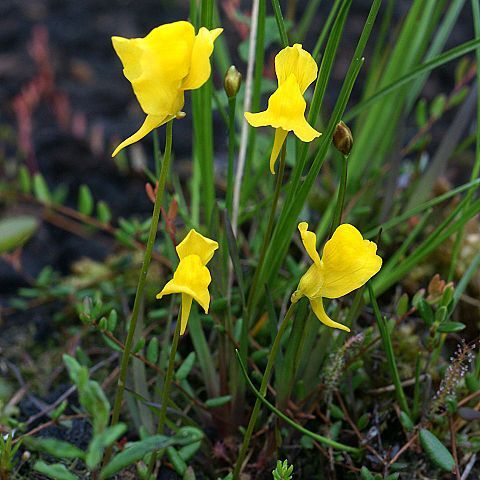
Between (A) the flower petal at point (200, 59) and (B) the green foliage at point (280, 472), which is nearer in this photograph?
(A) the flower petal at point (200, 59)

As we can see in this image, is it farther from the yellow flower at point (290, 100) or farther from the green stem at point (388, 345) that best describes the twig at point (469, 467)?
the yellow flower at point (290, 100)

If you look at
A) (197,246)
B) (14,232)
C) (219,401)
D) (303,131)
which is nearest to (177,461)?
(219,401)

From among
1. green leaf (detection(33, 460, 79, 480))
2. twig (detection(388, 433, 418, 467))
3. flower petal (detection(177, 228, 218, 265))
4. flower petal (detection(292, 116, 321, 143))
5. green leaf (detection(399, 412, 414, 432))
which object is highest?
flower petal (detection(292, 116, 321, 143))

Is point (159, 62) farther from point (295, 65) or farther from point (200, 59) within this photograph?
point (295, 65)

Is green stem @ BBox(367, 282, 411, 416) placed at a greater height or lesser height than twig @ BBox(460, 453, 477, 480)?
greater

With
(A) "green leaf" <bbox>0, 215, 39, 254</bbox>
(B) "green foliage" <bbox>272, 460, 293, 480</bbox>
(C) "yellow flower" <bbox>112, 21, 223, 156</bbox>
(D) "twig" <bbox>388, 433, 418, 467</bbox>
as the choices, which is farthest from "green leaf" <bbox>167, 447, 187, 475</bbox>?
(A) "green leaf" <bbox>0, 215, 39, 254</bbox>

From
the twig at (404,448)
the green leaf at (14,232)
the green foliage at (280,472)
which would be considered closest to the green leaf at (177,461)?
the green foliage at (280,472)

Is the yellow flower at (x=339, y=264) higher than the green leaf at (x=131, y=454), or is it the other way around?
the yellow flower at (x=339, y=264)

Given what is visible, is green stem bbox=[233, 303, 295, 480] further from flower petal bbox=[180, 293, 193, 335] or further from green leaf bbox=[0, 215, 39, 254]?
green leaf bbox=[0, 215, 39, 254]
